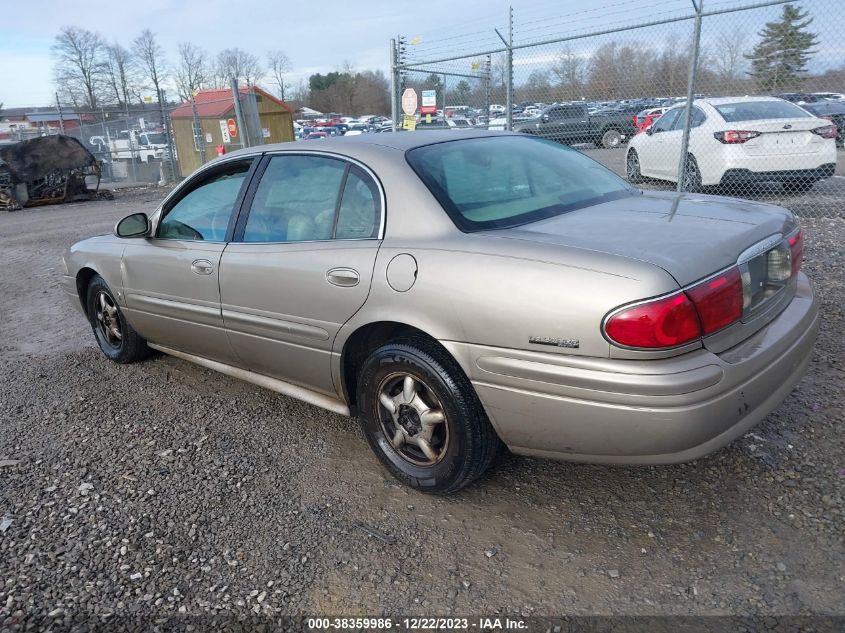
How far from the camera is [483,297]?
2.31 meters

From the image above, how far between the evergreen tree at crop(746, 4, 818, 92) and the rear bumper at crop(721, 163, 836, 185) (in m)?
1.03

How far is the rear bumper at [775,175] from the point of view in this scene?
8.20 metres

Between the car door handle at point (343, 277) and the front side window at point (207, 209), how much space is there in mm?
954

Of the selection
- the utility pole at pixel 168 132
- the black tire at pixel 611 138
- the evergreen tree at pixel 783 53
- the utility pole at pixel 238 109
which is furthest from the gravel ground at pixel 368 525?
the utility pole at pixel 168 132

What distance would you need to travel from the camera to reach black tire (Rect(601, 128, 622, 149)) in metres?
12.5

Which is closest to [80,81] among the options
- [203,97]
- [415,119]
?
[203,97]

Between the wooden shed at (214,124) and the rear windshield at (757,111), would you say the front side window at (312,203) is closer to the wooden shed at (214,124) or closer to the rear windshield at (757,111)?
the rear windshield at (757,111)

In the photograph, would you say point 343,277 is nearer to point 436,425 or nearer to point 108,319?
point 436,425

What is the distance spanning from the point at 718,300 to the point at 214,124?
56.7ft

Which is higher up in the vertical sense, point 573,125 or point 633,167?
point 573,125

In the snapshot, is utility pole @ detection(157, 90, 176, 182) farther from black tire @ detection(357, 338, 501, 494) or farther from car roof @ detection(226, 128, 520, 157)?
black tire @ detection(357, 338, 501, 494)

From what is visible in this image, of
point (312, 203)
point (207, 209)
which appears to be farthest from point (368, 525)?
point (207, 209)

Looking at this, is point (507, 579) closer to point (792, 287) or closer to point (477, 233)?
point (477, 233)

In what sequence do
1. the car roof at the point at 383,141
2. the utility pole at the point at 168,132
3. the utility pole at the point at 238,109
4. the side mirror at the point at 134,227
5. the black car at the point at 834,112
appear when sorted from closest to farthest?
1. the car roof at the point at 383,141
2. the side mirror at the point at 134,227
3. the utility pole at the point at 238,109
4. the black car at the point at 834,112
5. the utility pole at the point at 168,132
